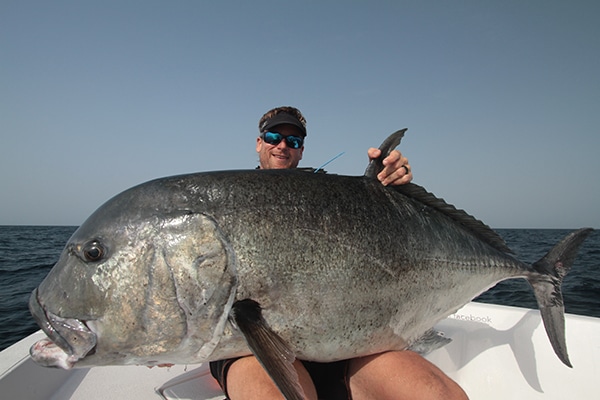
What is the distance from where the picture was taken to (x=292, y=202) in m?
2.07

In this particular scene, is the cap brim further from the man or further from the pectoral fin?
the pectoral fin

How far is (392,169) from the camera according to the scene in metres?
2.55

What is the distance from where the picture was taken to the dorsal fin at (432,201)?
8.42ft

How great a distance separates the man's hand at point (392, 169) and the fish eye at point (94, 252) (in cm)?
172

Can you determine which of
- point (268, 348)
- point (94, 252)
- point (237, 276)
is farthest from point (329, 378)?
point (94, 252)

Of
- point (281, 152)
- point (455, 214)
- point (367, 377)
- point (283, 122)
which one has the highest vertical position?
point (283, 122)

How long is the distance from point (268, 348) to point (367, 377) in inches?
43.2

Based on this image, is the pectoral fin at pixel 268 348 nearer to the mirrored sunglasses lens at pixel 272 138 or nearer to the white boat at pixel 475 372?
the white boat at pixel 475 372

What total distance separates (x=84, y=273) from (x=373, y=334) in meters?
1.57

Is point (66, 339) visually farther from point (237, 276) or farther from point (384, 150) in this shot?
point (384, 150)

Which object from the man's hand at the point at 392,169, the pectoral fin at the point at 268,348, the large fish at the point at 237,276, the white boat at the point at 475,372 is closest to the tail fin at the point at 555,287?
the white boat at the point at 475,372

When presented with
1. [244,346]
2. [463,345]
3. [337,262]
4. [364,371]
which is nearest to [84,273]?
[244,346]

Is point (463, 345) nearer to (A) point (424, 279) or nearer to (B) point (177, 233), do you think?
(A) point (424, 279)

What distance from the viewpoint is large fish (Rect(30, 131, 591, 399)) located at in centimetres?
174
